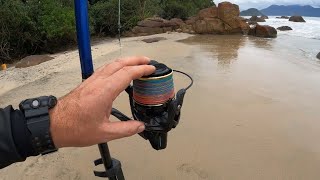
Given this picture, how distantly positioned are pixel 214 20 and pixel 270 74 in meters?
13.0

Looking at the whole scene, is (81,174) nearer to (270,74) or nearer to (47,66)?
(270,74)

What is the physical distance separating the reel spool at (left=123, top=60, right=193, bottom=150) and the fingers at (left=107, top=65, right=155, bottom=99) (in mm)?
182

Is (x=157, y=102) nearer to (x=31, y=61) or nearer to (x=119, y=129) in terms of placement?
(x=119, y=129)

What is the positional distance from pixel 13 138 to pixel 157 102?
2.20ft

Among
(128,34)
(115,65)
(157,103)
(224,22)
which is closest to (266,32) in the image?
(224,22)

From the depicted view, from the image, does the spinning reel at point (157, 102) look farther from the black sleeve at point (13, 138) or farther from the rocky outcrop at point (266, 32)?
the rocky outcrop at point (266, 32)

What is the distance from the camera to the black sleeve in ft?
3.79

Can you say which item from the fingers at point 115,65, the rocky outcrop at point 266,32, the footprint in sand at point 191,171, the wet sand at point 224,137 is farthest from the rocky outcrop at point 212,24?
the fingers at point 115,65

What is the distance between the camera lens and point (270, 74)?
7.59 meters

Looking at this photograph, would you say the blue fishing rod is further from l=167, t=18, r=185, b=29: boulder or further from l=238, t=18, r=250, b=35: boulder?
l=167, t=18, r=185, b=29: boulder

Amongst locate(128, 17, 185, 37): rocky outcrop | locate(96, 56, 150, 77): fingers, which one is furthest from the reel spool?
locate(128, 17, 185, 37): rocky outcrop

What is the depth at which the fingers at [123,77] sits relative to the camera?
4.04ft

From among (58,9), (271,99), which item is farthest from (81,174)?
(58,9)

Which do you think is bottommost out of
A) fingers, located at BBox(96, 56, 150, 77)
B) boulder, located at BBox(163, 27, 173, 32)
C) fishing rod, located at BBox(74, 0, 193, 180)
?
boulder, located at BBox(163, 27, 173, 32)
